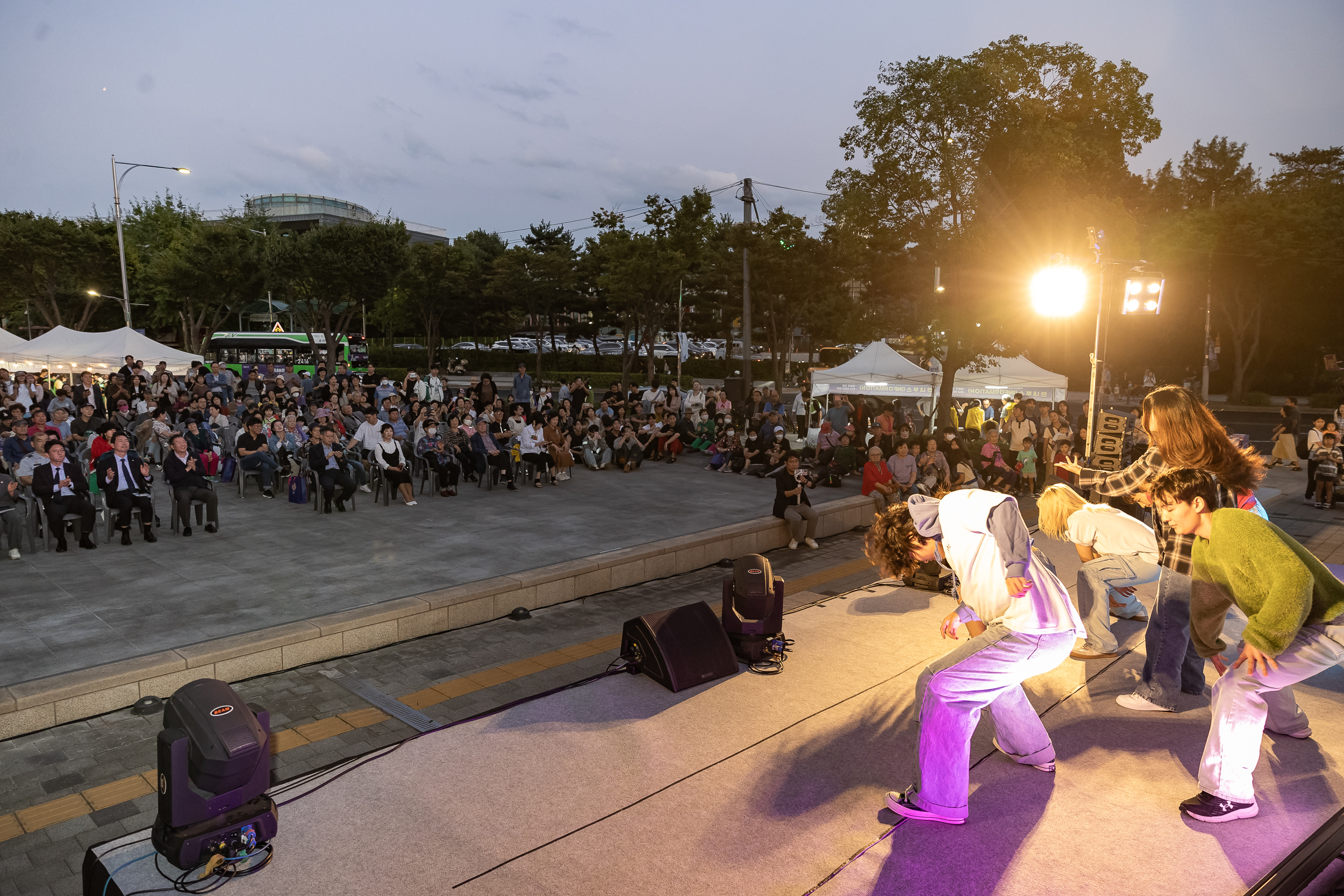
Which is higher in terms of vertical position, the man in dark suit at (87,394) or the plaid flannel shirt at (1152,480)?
the plaid flannel shirt at (1152,480)

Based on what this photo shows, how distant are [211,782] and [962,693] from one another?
333 cm

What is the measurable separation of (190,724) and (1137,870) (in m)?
4.22

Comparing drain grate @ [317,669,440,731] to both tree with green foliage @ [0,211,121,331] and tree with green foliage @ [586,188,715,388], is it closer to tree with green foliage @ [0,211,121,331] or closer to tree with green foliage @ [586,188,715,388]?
tree with green foliage @ [586,188,715,388]

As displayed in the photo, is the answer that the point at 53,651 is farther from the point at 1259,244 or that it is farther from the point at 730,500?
the point at 1259,244

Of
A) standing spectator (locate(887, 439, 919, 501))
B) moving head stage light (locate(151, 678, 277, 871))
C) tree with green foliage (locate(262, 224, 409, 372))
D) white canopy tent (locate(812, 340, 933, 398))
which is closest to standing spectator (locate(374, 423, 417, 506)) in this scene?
standing spectator (locate(887, 439, 919, 501))

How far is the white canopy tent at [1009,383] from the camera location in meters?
18.9

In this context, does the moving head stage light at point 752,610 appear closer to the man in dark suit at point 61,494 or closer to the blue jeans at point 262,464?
the man in dark suit at point 61,494

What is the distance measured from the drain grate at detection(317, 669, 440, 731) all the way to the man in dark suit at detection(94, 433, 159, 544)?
4.97m

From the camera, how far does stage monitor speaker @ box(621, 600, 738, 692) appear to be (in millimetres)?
5453

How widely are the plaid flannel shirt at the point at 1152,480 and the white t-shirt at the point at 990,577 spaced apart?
93 centimetres

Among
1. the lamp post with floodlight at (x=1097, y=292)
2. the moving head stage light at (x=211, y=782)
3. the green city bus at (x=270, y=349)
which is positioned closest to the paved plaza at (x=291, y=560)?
the moving head stage light at (x=211, y=782)

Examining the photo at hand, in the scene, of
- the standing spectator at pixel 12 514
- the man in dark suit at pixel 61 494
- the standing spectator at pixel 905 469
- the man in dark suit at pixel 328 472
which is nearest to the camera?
the standing spectator at pixel 12 514

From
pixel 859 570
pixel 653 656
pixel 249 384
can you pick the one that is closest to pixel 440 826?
pixel 653 656

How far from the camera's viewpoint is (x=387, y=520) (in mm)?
10703
